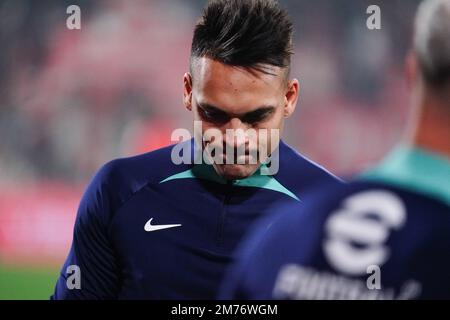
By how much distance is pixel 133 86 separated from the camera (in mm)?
9742

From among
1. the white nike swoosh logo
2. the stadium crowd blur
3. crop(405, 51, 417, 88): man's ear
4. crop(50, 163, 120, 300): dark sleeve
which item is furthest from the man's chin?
the stadium crowd blur

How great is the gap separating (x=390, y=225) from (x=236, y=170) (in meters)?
1.31

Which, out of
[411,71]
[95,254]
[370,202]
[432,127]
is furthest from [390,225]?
[95,254]

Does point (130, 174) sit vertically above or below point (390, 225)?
below

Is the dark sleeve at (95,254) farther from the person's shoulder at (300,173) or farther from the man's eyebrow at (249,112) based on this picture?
the person's shoulder at (300,173)

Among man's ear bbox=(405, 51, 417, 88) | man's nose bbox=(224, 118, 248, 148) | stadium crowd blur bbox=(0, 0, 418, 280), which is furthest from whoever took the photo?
stadium crowd blur bbox=(0, 0, 418, 280)

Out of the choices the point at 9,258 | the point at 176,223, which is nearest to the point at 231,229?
the point at 176,223

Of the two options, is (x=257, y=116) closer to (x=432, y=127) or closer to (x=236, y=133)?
(x=236, y=133)

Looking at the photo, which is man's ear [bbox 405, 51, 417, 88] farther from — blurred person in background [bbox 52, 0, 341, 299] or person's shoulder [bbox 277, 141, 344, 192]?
person's shoulder [bbox 277, 141, 344, 192]

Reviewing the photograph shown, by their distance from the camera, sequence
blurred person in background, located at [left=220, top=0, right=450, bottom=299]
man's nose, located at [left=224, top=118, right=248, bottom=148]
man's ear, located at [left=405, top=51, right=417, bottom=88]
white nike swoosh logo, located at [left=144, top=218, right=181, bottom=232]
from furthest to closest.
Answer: white nike swoosh logo, located at [left=144, top=218, right=181, bottom=232] < man's nose, located at [left=224, top=118, right=248, bottom=148] < man's ear, located at [left=405, top=51, right=417, bottom=88] < blurred person in background, located at [left=220, top=0, right=450, bottom=299]

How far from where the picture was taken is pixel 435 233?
1150mm

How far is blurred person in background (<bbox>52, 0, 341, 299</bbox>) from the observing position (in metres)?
2.49

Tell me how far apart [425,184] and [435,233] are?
3.5 inches

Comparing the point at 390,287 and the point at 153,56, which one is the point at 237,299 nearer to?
the point at 390,287
